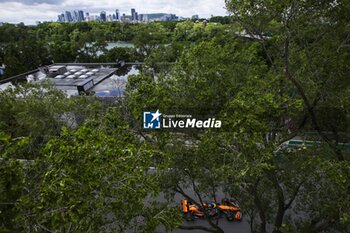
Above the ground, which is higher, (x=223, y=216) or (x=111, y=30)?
(x=111, y=30)

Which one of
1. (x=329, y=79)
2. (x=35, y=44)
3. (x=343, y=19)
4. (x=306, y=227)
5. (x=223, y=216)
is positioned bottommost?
(x=223, y=216)

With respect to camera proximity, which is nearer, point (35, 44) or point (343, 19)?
point (343, 19)

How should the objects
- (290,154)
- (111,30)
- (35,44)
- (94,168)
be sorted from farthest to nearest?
(111,30), (35,44), (290,154), (94,168)

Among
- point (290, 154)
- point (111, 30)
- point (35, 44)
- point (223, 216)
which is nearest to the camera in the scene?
point (290, 154)

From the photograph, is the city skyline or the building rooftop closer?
the building rooftop

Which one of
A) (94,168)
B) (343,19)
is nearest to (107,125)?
(94,168)

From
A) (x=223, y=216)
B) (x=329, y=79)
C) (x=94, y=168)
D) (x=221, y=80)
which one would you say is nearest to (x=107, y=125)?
(x=94, y=168)

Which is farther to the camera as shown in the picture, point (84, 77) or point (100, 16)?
point (100, 16)

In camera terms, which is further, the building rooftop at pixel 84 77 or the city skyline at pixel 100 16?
the city skyline at pixel 100 16

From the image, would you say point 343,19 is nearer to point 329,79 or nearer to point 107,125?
point 329,79

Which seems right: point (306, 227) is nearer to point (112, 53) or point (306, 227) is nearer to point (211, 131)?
point (211, 131)
